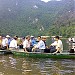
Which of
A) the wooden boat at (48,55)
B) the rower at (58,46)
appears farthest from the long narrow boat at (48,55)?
the rower at (58,46)

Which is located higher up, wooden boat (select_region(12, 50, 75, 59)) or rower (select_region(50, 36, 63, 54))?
rower (select_region(50, 36, 63, 54))

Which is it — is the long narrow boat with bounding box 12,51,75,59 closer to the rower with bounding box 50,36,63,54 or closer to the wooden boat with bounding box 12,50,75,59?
the wooden boat with bounding box 12,50,75,59

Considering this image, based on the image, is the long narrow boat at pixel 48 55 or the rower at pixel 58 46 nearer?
the rower at pixel 58 46

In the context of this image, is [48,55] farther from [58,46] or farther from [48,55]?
[58,46]

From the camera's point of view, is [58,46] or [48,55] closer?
[58,46]

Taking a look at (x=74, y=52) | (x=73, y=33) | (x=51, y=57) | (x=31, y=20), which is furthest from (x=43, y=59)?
(x=31, y=20)

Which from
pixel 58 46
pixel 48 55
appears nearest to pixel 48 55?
pixel 48 55

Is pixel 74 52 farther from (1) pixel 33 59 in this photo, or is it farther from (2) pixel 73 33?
(2) pixel 73 33

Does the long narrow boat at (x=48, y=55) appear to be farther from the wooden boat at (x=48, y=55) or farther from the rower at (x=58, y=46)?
the rower at (x=58, y=46)

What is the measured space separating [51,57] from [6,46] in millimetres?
6103

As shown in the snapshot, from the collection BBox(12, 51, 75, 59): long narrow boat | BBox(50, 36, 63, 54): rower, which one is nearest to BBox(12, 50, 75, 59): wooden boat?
BBox(12, 51, 75, 59): long narrow boat

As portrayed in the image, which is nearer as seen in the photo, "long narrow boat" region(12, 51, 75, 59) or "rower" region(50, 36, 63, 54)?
"rower" region(50, 36, 63, 54)

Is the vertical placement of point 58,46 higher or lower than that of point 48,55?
higher

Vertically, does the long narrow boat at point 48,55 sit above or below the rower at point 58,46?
below
